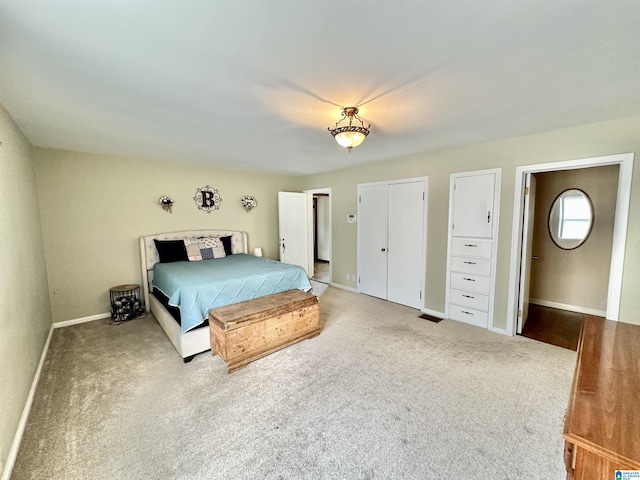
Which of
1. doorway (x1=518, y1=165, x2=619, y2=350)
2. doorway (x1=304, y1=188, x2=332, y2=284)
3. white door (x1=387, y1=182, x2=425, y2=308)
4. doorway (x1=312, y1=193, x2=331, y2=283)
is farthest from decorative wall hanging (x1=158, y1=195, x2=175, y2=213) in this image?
doorway (x1=518, y1=165, x2=619, y2=350)

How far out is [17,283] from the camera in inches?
81.2

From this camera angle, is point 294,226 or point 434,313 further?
point 294,226

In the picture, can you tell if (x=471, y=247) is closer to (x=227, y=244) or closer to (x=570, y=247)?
(x=570, y=247)

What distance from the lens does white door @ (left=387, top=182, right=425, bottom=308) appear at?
13.2 feet

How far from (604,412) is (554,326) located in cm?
346

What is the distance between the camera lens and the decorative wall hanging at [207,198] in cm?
470

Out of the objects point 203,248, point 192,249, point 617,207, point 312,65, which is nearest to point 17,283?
point 192,249

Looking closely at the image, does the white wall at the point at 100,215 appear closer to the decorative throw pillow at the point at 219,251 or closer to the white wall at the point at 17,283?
the white wall at the point at 17,283

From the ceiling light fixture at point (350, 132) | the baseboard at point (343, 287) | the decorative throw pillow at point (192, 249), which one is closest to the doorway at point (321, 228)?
the baseboard at point (343, 287)

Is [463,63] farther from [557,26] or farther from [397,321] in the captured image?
[397,321]

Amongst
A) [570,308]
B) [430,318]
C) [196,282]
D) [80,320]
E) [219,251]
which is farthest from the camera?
[219,251]

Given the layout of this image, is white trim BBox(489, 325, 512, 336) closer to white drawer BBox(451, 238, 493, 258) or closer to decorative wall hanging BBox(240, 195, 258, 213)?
white drawer BBox(451, 238, 493, 258)

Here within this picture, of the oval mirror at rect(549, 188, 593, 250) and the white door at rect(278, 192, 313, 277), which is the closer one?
the oval mirror at rect(549, 188, 593, 250)

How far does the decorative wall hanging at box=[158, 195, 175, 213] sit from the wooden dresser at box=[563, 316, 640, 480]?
4.98 meters
